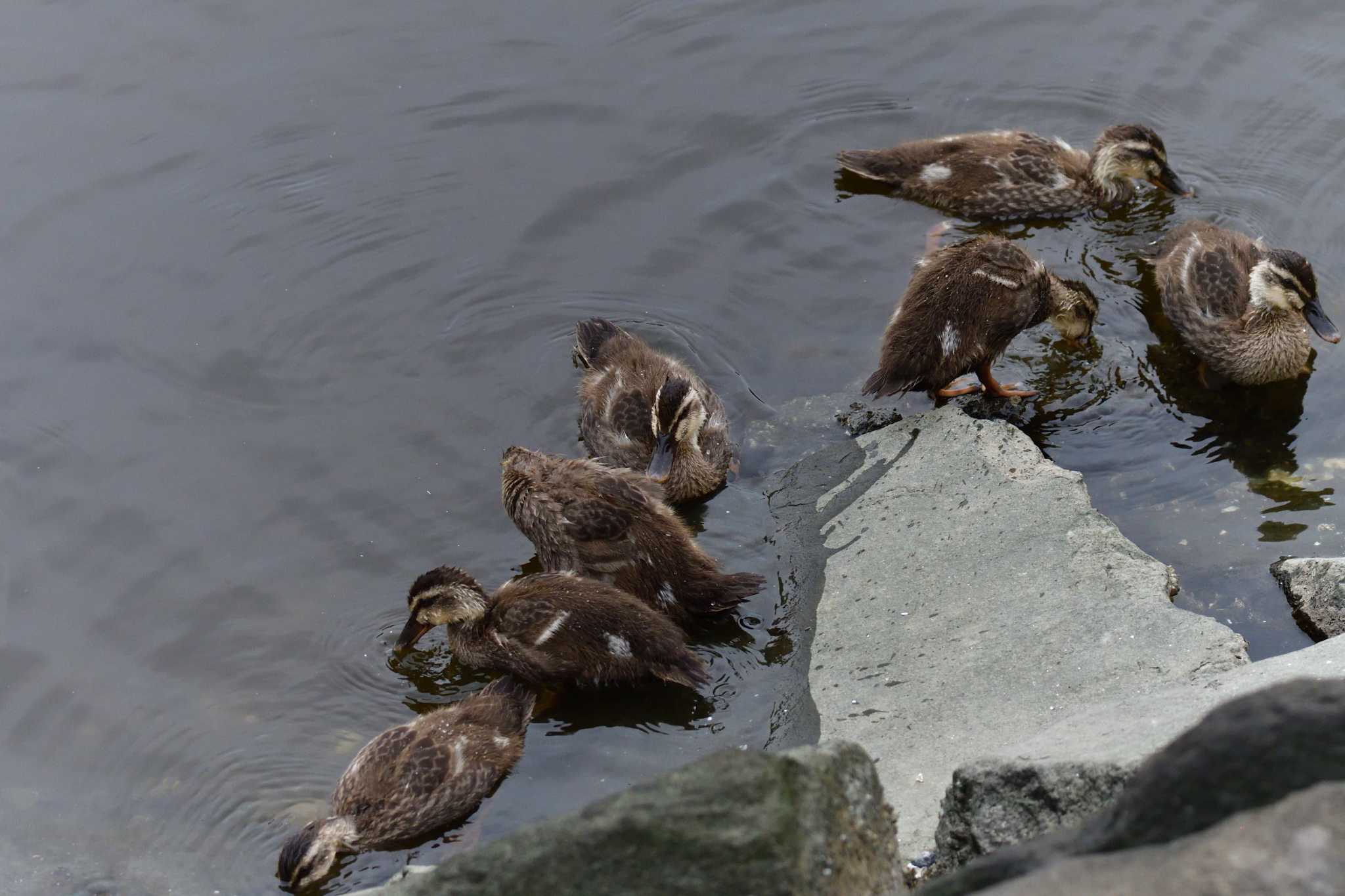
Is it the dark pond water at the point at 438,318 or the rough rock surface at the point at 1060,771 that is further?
the dark pond water at the point at 438,318

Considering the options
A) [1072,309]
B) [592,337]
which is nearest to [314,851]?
[592,337]

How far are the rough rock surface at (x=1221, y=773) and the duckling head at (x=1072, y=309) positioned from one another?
4867mm

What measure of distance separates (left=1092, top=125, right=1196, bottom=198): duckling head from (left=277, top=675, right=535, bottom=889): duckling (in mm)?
5555

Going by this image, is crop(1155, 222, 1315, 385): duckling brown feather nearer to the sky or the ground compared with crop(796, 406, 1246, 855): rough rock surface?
nearer to the sky

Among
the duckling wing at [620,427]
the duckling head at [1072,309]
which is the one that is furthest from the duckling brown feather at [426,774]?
the duckling head at [1072,309]

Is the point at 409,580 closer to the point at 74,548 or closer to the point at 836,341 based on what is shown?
the point at 74,548

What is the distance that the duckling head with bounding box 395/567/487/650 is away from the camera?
556 cm

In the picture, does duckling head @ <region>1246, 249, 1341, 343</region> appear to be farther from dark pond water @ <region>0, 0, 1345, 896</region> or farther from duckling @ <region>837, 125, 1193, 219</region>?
duckling @ <region>837, 125, 1193, 219</region>

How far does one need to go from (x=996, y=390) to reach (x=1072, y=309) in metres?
0.64

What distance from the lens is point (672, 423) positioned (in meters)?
6.26

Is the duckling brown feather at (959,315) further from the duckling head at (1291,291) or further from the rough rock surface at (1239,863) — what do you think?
the rough rock surface at (1239,863)

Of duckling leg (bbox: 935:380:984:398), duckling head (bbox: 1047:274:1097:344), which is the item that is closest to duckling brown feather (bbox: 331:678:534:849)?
duckling leg (bbox: 935:380:984:398)

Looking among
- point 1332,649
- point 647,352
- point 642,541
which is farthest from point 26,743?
point 1332,649

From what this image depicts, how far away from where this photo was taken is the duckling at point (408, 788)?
15.8 ft
